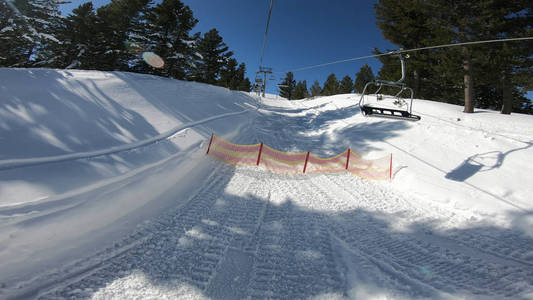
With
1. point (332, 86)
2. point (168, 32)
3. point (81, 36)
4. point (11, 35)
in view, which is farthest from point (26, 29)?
point (332, 86)

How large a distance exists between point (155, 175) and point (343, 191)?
15.5 feet

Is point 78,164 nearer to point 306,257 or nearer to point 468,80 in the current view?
point 306,257

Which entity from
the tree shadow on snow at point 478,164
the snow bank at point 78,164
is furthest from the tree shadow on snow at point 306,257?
the tree shadow on snow at point 478,164

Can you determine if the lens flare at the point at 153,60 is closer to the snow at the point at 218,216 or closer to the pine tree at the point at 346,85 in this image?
the snow at the point at 218,216

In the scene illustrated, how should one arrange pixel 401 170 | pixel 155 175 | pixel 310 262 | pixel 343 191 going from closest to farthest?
pixel 310 262
pixel 155 175
pixel 343 191
pixel 401 170

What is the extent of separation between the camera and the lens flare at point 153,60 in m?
18.8

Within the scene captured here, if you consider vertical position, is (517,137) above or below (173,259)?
above

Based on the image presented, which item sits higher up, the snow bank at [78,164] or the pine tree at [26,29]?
the pine tree at [26,29]

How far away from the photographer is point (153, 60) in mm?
19266

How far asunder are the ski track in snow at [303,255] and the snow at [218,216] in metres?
0.02

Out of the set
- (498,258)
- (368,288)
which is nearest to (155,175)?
(368,288)

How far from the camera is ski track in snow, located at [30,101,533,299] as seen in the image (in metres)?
2.30

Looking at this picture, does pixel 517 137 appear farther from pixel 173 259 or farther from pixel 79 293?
pixel 79 293

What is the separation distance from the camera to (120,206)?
11.4 ft
